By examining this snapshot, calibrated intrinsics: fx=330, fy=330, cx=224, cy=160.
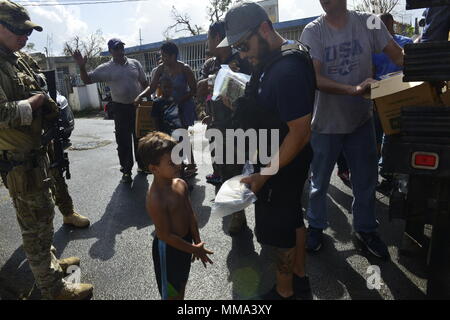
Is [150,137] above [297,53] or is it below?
below

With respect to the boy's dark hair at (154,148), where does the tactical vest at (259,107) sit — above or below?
above

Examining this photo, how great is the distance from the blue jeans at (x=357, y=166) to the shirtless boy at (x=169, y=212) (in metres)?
1.40

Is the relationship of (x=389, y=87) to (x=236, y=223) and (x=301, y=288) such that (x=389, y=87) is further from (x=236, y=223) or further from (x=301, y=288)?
(x=236, y=223)

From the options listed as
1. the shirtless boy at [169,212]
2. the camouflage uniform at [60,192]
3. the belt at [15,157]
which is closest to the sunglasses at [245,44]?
the shirtless boy at [169,212]

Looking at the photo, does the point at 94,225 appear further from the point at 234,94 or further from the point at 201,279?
the point at 234,94

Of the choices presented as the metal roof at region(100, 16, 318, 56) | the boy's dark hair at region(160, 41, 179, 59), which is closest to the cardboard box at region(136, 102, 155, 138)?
the boy's dark hair at region(160, 41, 179, 59)

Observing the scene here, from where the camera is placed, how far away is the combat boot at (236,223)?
131 inches

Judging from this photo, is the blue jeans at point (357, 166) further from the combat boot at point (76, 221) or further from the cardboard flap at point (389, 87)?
the combat boot at point (76, 221)

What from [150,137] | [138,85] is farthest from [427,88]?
[138,85]

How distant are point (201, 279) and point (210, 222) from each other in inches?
41.3

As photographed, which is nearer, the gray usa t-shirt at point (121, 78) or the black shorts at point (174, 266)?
the black shorts at point (174, 266)

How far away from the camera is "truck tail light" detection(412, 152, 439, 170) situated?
178 centimetres

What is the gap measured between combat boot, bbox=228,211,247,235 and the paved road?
8 cm

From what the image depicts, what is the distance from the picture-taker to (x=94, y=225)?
374 centimetres
